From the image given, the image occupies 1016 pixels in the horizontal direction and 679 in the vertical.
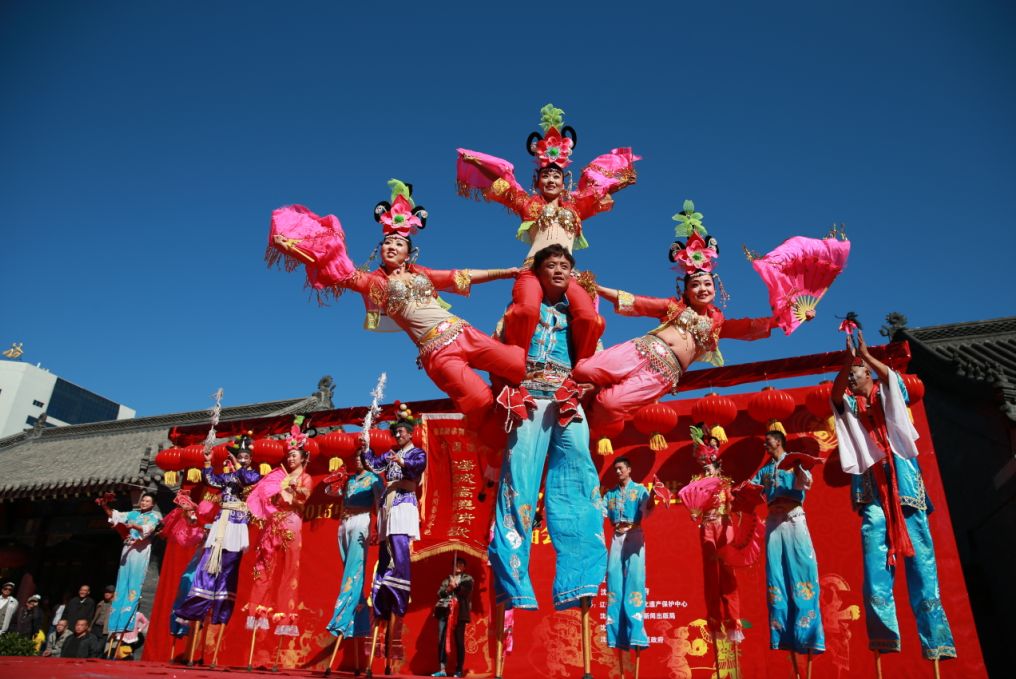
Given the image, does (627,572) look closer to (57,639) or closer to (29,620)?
(57,639)

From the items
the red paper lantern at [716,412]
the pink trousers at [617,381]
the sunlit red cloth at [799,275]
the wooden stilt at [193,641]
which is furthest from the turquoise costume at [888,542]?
the wooden stilt at [193,641]

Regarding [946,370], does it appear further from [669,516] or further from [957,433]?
[669,516]

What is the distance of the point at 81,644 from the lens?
9008 millimetres

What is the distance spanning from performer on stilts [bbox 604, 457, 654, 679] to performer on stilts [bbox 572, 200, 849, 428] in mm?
1087

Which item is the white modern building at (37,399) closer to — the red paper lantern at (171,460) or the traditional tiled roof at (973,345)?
the red paper lantern at (171,460)

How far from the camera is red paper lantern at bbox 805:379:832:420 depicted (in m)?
6.52

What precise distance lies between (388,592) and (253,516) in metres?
2.68

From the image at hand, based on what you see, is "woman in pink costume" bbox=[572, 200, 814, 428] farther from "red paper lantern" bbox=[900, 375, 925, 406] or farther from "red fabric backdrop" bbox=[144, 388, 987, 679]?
"red paper lantern" bbox=[900, 375, 925, 406]

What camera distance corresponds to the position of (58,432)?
58.2 ft

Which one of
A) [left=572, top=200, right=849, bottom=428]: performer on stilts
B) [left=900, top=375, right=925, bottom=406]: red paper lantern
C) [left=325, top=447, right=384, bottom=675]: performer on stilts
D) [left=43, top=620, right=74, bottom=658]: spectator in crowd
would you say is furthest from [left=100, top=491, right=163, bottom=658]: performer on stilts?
[left=900, top=375, right=925, bottom=406]: red paper lantern

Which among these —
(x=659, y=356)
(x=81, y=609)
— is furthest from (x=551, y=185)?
(x=81, y=609)

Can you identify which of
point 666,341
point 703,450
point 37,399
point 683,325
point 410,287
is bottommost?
point 703,450

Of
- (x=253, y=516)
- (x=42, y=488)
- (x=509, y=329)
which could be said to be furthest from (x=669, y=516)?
(x=42, y=488)

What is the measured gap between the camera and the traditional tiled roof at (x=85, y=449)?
12438 mm
